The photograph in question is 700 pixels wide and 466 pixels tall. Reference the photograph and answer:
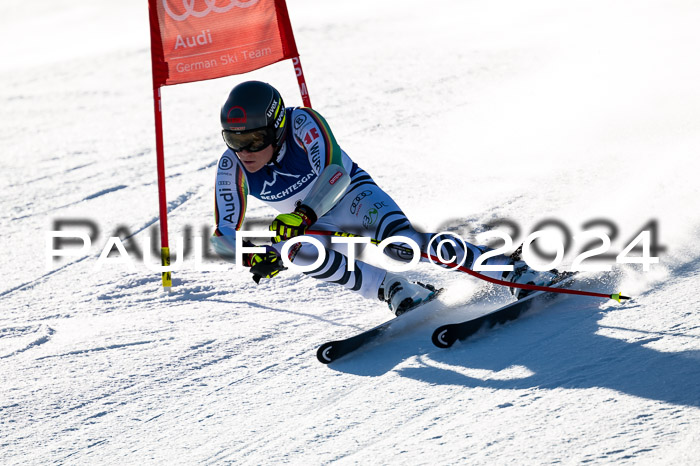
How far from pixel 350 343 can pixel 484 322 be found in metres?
0.72

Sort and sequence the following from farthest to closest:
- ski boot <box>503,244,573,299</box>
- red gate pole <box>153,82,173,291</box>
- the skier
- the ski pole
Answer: red gate pole <box>153,82,173,291</box> < ski boot <box>503,244,573,299</box> < the skier < the ski pole

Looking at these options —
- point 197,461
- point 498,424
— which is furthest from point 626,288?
point 197,461

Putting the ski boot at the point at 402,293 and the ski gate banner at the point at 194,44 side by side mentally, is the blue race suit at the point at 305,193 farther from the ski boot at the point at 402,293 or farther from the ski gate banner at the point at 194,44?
the ski gate banner at the point at 194,44

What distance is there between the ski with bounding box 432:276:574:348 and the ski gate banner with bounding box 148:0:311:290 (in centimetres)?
244

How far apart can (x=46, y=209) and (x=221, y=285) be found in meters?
3.46

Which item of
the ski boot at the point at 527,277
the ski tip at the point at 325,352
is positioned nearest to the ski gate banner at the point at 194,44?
the ski tip at the point at 325,352

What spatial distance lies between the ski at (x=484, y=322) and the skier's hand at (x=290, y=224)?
0.89 metres

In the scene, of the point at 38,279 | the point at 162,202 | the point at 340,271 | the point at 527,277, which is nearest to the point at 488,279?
the point at 527,277

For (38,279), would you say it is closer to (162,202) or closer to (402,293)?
(162,202)

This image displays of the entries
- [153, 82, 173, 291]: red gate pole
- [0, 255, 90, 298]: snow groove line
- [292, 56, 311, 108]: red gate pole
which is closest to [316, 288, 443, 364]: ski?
[153, 82, 173, 291]: red gate pole

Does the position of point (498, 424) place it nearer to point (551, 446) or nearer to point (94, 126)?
point (551, 446)

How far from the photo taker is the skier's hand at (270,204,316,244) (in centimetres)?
424

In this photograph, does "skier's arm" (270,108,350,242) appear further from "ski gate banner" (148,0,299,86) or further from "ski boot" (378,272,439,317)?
"ski gate banner" (148,0,299,86)

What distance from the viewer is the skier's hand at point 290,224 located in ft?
13.9
